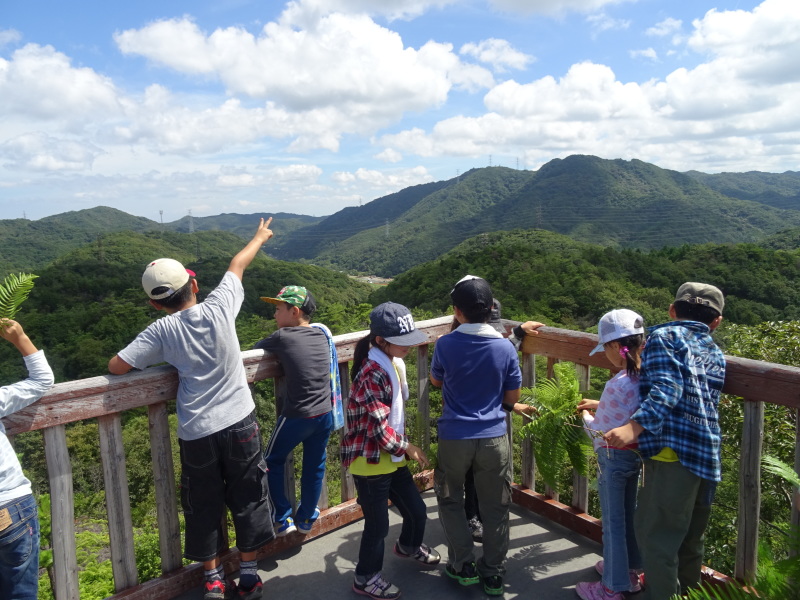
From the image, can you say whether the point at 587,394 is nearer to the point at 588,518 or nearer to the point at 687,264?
the point at 588,518

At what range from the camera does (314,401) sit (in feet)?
9.75

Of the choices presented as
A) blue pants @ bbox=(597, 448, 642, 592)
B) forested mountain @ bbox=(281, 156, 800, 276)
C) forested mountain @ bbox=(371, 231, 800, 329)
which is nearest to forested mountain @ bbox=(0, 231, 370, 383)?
forested mountain @ bbox=(371, 231, 800, 329)

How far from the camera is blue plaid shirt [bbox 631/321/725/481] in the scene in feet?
7.08

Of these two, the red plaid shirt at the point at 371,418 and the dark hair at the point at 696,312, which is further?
the red plaid shirt at the point at 371,418

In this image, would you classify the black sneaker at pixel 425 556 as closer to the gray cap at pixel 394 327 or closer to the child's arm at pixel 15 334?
the gray cap at pixel 394 327

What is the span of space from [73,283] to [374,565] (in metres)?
61.7

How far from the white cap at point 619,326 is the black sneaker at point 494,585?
1.27m

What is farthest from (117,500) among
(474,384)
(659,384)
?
(659,384)

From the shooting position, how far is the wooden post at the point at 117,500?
2432 mm

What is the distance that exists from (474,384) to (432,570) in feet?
3.62

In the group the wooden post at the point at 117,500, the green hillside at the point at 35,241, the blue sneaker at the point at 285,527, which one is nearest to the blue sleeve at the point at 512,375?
the blue sneaker at the point at 285,527

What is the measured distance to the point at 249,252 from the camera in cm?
282

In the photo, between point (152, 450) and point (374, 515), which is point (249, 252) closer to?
point (152, 450)

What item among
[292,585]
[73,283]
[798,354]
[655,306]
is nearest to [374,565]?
[292,585]
